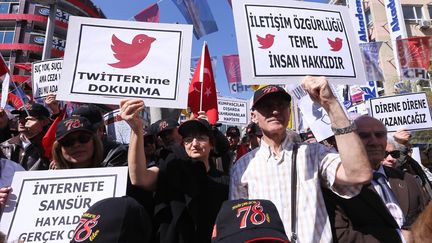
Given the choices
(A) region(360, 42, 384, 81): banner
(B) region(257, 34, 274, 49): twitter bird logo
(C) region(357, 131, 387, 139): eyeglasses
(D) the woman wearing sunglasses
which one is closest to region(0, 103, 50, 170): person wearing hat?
(D) the woman wearing sunglasses

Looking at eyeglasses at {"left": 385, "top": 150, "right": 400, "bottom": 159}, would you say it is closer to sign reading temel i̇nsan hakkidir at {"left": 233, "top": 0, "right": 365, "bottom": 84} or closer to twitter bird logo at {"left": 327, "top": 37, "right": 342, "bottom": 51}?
sign reading temel i̇nsan hakkidir at {"left": 233, "top": 0, "right": 365, "bottom": 84}

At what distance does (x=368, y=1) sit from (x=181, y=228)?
31.6 m

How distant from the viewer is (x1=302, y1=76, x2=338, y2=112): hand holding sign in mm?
2125

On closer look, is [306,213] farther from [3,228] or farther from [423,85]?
[423,85]

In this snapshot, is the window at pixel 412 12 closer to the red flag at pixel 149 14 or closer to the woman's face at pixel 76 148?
the red flag at pixel 149 14

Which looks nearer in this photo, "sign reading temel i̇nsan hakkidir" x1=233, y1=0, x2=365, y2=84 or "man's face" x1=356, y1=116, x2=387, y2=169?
"sign reading temel i̇nsan hakkidir" x1=233, y1=0, x2=365, y2=84

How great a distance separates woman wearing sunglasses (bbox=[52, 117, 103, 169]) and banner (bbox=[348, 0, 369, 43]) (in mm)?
20711

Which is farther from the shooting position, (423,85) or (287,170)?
(423,85)

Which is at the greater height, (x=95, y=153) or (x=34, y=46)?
(x=34, y=46)

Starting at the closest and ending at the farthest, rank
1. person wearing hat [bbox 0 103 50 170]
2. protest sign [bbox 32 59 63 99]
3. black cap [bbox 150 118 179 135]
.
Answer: person wearing hat [bbox 0 103 50 170] < black cap [bbox 150 118 179 135] < protest sign [bbox 32 59 63 99]

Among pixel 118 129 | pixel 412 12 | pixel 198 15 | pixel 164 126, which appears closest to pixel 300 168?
pixel 164 126

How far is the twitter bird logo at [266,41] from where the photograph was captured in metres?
2.59

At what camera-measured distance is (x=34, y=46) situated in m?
44.4

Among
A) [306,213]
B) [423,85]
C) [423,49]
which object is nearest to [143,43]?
[306,213]
